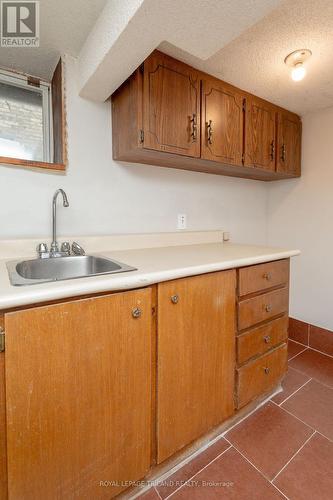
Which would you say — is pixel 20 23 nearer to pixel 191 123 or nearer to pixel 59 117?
pixel 59 117

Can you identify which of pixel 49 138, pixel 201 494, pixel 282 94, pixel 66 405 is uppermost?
pixel 282 94

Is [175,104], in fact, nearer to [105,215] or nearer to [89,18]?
[89,18]

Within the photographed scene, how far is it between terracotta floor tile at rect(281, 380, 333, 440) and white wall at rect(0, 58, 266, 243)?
4.28 feet

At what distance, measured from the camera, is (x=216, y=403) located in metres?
1.17

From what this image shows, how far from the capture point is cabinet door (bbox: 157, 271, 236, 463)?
0.98m

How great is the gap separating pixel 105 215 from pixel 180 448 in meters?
1.25

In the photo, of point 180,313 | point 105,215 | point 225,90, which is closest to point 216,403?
point 180,313

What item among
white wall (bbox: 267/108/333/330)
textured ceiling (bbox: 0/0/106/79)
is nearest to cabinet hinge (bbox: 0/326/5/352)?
textured ceiling (bbox: 0/0/106/79)

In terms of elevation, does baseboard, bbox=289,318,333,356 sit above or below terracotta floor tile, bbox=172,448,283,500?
above

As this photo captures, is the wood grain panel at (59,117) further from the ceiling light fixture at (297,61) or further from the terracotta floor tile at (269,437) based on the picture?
the terracotta floor tile at (269,437)

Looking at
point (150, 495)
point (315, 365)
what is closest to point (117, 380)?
point (150, 495)

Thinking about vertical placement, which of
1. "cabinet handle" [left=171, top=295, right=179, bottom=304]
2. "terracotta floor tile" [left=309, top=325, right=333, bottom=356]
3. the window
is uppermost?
the window

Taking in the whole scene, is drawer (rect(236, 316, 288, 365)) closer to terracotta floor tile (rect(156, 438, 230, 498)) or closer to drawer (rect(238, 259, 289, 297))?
drawer (rect(238, 259, 289, 297))

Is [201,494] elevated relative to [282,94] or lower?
lower
